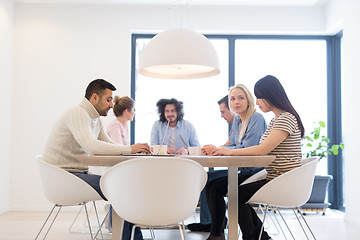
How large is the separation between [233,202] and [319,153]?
3.16 metres

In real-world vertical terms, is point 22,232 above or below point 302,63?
below

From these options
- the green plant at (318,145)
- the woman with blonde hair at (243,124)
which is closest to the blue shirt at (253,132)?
the woman with blonde hair at (243,124)

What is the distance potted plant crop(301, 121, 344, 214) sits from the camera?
16.4 ft

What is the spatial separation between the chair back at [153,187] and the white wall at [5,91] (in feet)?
11.9

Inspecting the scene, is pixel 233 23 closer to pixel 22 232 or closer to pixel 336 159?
pixel 336 159

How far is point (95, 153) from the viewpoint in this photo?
2.58 meters

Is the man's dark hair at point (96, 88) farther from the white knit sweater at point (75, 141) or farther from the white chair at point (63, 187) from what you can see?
the white chair at point (63, 187)

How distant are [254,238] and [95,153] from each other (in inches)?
45.1

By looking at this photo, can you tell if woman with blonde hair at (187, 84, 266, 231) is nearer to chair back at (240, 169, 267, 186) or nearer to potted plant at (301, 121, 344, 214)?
chair back at (240, 169, 267, 186)

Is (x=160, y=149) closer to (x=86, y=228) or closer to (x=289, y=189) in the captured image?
(x=289, y=189)

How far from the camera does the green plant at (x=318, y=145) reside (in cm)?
517

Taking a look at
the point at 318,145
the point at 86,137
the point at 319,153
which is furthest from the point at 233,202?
the point at 318,145

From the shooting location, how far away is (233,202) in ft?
7.89

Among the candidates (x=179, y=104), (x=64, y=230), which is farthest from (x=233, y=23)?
(x=64, y=230)
